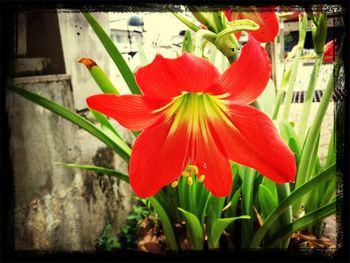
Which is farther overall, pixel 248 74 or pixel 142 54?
pixel 142 54

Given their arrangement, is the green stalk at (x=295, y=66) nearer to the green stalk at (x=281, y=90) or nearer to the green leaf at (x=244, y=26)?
the green stalk at (x=281, y=90)

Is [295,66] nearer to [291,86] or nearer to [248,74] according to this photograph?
[291,86]

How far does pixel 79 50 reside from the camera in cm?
62

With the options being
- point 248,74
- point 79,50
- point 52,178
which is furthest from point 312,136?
point 52,178

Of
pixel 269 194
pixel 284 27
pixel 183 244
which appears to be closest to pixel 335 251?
pixel 269 194

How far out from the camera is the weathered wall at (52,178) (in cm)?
57

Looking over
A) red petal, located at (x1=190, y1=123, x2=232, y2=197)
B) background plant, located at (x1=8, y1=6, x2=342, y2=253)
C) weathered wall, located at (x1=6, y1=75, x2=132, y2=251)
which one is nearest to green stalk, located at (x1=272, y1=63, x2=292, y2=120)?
background plant, located at (x1=8, y1=6, x2=342, y2=253)

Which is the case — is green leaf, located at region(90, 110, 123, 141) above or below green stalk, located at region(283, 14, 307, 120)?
below

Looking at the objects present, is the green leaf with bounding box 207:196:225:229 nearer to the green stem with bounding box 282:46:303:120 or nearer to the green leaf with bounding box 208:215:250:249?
the green leaf with bounding box 208:215:250:249

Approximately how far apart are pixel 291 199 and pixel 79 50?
506 millimetres

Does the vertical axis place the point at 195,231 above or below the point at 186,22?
below

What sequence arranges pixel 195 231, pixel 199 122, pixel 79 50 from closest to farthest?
pixel 199 122
pixel 195 231
pixel 79 50

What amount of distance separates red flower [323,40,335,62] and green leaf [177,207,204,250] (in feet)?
0.98

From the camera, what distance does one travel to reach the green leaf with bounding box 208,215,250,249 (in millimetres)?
411
